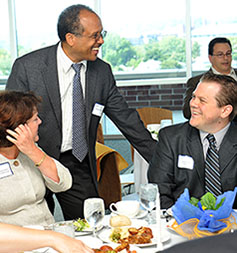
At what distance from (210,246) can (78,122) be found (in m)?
2.63

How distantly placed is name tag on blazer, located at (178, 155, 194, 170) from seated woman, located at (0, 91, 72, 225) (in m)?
0.67

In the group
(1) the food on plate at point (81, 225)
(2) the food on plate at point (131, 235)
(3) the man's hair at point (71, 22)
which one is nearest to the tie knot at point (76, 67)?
(3) the man's hair at point (71, 22)

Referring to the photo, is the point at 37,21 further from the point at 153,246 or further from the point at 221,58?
the point at 153,246

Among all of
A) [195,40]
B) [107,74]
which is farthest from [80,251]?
[195,40]

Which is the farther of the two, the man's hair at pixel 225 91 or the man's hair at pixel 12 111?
the man's hair at pixel 225 91

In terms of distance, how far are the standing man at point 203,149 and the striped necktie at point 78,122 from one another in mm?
534

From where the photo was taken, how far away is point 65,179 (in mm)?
2432

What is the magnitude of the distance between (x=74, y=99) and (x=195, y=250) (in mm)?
2643

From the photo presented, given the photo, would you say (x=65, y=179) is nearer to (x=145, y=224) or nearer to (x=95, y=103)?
(x=145, y=224)

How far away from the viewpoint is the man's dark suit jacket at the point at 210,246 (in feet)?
1.53

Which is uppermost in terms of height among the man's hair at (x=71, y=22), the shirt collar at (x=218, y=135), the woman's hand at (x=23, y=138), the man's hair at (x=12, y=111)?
the man's hair at (x=71, y=22)

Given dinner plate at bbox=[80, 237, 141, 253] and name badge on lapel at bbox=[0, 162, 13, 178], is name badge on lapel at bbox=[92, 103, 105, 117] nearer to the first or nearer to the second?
name badge on lapel at bbox=[0, 162, 13, 178]

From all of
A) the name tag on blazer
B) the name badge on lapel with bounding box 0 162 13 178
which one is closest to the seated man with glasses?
the name tag on blazer

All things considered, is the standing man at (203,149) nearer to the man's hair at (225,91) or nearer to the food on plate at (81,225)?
the man's hair at (225,91)
